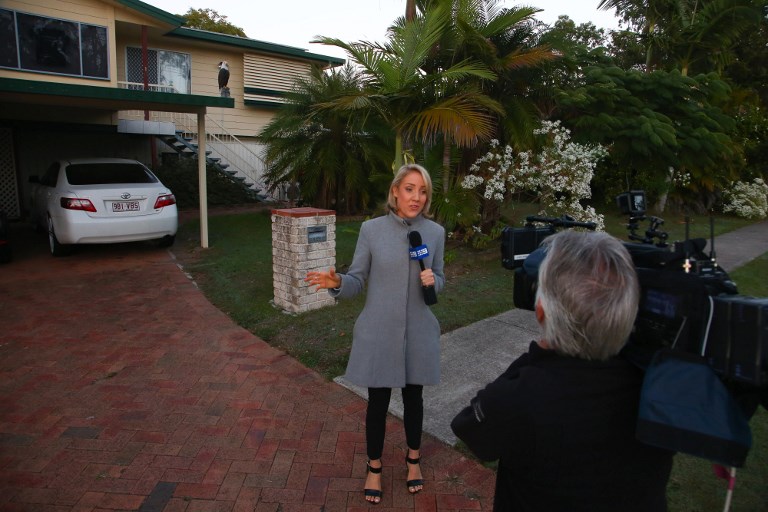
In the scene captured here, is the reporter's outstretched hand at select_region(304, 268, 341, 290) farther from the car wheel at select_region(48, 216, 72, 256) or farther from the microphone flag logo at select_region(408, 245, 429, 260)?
the car wheel at select_region(48, 216, 72, 256)

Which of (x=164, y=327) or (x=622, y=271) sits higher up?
(x=622, y=271)

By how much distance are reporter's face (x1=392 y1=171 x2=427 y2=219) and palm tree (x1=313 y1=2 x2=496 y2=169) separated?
3948 millimetres

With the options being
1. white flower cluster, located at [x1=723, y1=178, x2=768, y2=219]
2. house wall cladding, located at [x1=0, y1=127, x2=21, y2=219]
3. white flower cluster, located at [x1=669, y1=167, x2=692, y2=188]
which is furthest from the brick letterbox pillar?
white flower cluster, located at [x1=723, y1=178, x2=768, y2=219]

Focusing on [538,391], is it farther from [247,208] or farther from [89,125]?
[89,125]

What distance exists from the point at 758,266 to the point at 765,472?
21.1 ft

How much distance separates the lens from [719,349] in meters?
1.23

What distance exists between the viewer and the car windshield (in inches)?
337

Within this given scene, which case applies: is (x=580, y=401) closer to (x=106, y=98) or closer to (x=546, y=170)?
(x=546, y=170)

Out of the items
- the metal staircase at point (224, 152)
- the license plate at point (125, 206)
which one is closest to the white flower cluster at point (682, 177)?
the metal staircase at point (224, 152)

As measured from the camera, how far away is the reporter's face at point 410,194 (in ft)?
9.10

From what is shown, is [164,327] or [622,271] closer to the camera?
[622,271]

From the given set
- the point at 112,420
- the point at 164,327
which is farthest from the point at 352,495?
the point at 164,327

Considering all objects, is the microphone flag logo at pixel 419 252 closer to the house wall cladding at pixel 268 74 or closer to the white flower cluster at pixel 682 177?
the white flower cluster at pixel 682 177

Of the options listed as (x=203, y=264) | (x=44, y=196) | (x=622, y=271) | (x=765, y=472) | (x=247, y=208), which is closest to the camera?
(x=622, y=271)
